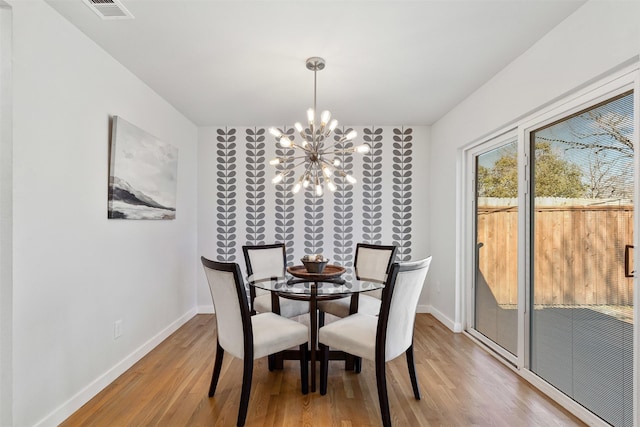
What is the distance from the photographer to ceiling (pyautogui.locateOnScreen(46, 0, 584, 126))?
1.84 m

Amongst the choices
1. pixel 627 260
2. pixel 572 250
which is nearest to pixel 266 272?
pixel 572 250

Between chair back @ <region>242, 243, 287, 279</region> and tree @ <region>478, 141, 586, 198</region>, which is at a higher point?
tree @ <region>478, 141, 586, 198</region>

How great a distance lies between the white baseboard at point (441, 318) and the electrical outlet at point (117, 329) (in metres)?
3.21

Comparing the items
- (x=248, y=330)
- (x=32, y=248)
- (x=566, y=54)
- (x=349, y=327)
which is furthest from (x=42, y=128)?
(x=566, y=54)

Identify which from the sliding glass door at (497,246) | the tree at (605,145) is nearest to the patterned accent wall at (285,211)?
the sliding glass door at (497,246)

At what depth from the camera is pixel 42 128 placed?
1.80 meters

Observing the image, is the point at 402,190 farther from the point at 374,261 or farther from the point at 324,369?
the point at 324,369

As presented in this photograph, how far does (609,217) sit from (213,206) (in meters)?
3.86

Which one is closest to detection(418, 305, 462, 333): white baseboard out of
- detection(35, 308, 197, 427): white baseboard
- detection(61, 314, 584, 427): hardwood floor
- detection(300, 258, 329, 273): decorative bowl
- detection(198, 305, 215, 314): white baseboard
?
detection(61, 314, 584, 427): hardwood floor

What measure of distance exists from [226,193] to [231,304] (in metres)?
2.46

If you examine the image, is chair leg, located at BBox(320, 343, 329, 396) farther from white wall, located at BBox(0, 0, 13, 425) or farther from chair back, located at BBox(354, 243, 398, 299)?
white wall, located at BBox(0, 0, 13, 425)

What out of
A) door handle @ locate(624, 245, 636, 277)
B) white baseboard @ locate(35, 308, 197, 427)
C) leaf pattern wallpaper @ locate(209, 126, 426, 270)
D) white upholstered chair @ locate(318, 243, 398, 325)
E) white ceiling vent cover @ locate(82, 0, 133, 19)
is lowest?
white baseboard @ locate(35, 308, 197, 427)

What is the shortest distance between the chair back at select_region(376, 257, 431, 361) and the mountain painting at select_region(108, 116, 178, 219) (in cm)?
208

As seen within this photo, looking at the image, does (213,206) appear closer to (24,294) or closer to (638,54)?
(24,294)
